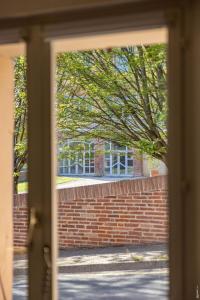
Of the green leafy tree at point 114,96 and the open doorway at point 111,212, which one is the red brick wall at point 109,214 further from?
the green leafy tree at point 114,96

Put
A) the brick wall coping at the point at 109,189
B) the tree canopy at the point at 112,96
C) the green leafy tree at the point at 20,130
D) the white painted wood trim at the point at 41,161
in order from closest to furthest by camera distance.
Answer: the white painted wood trim at the point at 41,161 < the brick wall coping at the point at 109,189 < the green leafy tree at the point at 20,130 < the tree canopy at the point at 112,96

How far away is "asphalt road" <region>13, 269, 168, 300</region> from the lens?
2107 mm

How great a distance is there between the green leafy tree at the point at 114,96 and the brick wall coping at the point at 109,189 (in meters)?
0.65

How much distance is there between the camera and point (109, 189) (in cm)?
242

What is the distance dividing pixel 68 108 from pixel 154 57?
0.71m

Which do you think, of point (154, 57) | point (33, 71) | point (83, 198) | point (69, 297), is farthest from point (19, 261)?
point (154, 57)

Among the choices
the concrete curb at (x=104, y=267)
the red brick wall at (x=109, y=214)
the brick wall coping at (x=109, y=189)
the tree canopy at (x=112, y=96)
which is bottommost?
the concrete curb at (x=104, y=267)

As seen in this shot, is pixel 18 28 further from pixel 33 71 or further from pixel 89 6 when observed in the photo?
pixel 89 6

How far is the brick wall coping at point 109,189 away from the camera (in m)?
2.24

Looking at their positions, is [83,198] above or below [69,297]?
above

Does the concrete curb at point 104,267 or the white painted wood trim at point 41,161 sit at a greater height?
the white painted wood trim at point 41,161

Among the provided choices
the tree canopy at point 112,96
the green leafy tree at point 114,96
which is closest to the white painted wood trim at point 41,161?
the tree canopy at point 112,96

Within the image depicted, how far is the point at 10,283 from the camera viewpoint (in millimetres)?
2301

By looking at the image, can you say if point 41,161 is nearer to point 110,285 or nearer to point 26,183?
point 26,183
